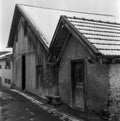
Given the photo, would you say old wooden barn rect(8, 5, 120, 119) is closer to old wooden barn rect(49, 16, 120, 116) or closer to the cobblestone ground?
old wooden barn rect(49, 16, 120, 116)

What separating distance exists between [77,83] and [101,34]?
2302 mm

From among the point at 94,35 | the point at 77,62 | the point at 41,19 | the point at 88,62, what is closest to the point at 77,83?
the point at 77,62

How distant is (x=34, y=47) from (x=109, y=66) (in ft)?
25.6

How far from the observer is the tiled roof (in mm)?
6636

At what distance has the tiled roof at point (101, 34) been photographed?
21.8ft

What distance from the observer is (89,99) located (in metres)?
7.60

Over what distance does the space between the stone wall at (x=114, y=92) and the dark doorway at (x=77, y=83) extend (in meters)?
1.67

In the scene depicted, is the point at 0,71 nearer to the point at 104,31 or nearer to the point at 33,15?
the point at 33,15

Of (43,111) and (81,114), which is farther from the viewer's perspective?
(43,111)

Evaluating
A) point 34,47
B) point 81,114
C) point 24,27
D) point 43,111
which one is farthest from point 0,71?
point 81,114

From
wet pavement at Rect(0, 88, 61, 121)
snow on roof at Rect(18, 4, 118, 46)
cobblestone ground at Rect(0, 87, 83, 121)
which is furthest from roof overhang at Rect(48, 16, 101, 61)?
snow on roof at Rect(18, 4, 118, 46)

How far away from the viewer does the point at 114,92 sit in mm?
6734

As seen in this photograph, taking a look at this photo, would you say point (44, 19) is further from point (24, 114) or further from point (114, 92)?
point (114, 92)

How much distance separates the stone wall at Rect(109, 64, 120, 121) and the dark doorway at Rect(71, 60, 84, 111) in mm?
1668
